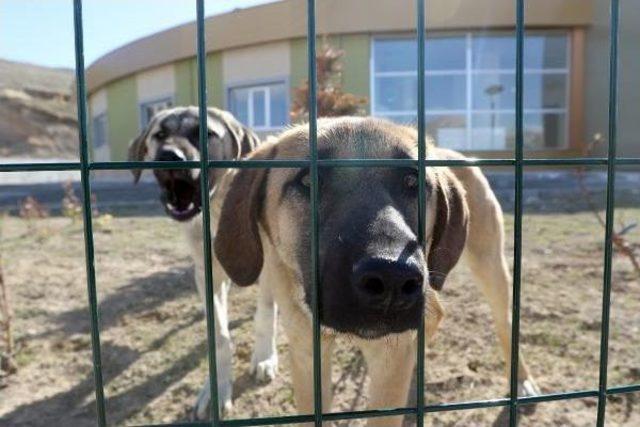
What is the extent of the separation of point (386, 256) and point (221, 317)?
2.21 metres

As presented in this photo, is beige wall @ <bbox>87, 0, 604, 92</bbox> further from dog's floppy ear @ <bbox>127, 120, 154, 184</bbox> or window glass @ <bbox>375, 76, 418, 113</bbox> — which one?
dog's floppy ear @ <bbox>127, 120, 154, 184</bbox>

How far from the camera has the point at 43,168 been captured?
4.59ft

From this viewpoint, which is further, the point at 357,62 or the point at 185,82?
the point at 185,82

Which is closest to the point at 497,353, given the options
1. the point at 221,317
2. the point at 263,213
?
the point at 221,317

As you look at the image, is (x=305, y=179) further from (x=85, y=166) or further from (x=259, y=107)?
(x=259, y=107)

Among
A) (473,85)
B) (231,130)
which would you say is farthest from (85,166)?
(473,85)

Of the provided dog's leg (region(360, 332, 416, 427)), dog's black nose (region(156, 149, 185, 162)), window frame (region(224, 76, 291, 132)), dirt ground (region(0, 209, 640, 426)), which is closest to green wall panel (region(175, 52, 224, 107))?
window frame (region(224, 76, 291, 132))

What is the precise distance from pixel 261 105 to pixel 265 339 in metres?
13.8

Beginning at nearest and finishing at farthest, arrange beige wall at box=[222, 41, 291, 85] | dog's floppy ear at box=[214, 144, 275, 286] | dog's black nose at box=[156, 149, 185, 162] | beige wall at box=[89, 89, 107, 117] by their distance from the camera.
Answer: dog's floppy ear at box=[214, 144, 275, 286]
dog's black nose at box=[156, 149, 185, 162]
beige wall at box=[222, 41, 291, 85]
beige wall at box=[89, 89, 107, 117]

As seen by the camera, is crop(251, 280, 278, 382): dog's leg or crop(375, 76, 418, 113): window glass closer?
crop(251, 280, 278, 382): dog's leg

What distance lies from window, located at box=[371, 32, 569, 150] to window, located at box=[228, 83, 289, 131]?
283 centimetres

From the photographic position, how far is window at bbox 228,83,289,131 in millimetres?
16406

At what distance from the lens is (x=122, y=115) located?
2080 centimetres

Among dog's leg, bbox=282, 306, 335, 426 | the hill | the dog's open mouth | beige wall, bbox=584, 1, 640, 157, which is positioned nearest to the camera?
dog's leg, bbox=282, 306, 335, 426
